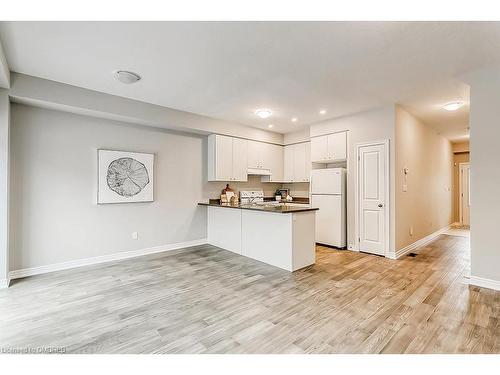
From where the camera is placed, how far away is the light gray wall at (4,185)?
2.97m

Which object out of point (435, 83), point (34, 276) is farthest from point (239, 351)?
point (435, 83)

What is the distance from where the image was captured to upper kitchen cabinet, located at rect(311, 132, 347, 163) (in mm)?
4926

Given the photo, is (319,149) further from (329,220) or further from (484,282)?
(484,282)

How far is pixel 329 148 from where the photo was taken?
16.9 feet

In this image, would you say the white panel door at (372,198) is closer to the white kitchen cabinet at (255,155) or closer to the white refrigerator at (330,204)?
the white refrigerator at (330,204)

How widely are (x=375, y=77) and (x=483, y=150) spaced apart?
1.58 m

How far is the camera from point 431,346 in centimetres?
187

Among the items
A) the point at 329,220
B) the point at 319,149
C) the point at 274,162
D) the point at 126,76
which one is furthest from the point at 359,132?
the point at 126,76

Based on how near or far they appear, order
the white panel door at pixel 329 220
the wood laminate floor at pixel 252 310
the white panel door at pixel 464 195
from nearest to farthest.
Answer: the wood laminate floor at pixel 252 310 < the white panel door at pixel 329 220 < the white panel door at pixel 464 195

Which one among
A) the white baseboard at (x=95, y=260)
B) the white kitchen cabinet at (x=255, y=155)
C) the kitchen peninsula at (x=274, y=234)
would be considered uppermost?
the white kitchen cabinet at (x=255, y=155)

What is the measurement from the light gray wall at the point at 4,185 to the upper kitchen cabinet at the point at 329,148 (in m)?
5.00

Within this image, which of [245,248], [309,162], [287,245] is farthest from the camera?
[309,162]

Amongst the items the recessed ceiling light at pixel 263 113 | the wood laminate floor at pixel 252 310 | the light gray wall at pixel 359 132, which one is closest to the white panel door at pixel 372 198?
the light gray wall at pixel 359 132
